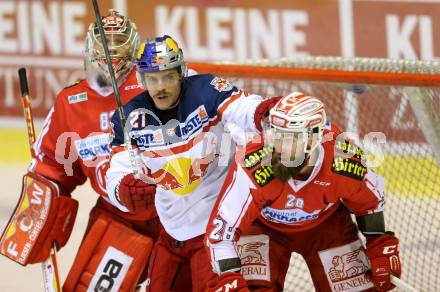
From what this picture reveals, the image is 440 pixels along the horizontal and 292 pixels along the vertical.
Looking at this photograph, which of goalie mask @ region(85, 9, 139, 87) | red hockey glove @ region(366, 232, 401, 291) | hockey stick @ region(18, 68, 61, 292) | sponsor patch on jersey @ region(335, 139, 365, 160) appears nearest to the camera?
sponsor patch on jersey @ region(335, 139, 365, 160)

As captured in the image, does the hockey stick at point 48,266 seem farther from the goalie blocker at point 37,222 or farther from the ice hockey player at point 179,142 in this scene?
the ice hockey player at point 179,142

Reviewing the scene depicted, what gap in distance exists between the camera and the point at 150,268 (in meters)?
4.79

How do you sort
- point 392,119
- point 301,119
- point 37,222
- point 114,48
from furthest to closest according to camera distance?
point 392,119, point 37,222, point 114,48, point 301,119

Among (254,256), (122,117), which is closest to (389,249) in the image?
(254,256)

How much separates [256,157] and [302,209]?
27cm

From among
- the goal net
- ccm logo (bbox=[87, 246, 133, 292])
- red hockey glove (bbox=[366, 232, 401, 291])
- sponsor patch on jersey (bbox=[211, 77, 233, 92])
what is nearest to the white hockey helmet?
sponsor patch on jersey (bbox=[211, 77, 233, 92])

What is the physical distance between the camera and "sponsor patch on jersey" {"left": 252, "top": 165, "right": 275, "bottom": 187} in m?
4.22

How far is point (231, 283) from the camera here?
4242 mm

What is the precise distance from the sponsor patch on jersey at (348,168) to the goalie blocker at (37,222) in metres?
1.30

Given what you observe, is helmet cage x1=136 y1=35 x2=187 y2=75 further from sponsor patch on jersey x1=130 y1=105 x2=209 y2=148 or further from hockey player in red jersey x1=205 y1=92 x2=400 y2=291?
hockey player in red jersey x1=205 y1=92 x2=400 y2=291

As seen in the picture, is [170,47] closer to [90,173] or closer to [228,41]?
[90,173]

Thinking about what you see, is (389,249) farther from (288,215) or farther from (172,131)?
(172,131)

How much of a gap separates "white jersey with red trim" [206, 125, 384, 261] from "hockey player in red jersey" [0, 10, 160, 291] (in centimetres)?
67

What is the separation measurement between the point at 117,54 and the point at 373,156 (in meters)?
1.54
